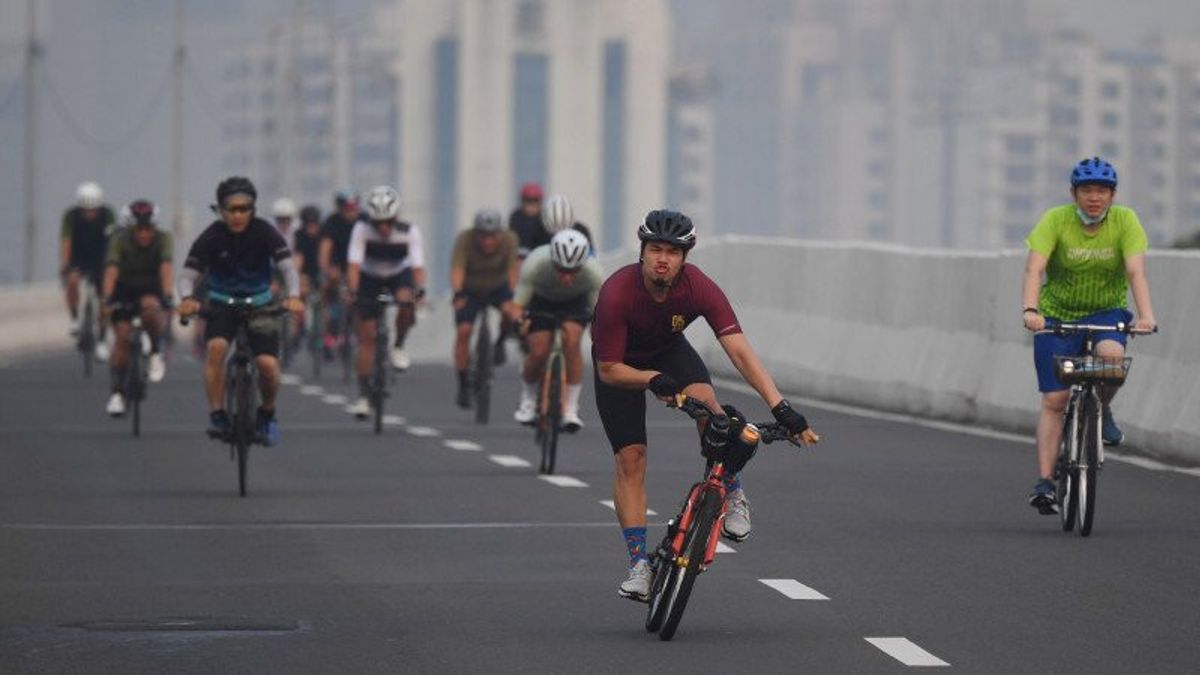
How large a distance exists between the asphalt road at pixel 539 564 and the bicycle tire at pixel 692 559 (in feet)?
0.32

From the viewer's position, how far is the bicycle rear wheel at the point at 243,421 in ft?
55.3

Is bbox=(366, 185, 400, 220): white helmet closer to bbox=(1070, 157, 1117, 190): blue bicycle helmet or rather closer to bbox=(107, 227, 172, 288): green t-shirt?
bbox=(107, 227, 172, 288): green t-shirt

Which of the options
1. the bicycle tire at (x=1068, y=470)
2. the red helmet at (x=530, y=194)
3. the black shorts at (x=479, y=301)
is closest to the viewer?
the bicycle tire at (x=1068, y=470)

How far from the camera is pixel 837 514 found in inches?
617

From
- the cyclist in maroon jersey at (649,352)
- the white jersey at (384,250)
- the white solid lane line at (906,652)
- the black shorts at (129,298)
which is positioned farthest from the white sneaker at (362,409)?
the white solid lane line at (906,652)

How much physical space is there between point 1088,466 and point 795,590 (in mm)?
2505

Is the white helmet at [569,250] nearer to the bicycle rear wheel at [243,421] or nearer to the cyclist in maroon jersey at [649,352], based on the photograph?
the bicycle rear wheel at [243,421]

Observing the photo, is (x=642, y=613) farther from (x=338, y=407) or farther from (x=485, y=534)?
(x=338, y=407)

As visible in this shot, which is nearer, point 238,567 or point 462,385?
point 238,567

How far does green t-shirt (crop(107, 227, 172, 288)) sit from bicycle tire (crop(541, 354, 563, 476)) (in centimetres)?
451

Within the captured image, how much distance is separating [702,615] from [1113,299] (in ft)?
13.4

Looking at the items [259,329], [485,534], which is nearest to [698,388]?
[485,534]

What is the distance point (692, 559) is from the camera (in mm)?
10508

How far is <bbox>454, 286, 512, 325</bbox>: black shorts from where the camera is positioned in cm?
2450
